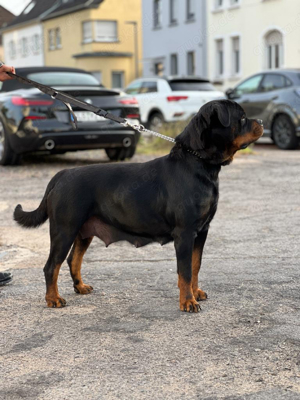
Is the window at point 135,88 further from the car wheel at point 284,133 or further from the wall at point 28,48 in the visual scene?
the wall at point 28,48

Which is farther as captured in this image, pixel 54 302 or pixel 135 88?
pixel 135 88

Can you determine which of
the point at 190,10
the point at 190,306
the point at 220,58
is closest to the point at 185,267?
the point at 190,306

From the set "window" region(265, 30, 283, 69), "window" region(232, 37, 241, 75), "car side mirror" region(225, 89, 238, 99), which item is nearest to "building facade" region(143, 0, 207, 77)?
"window" region(232, 37, 241, 75)

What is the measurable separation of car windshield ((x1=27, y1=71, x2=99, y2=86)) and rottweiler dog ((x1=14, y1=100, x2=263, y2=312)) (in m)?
7.40

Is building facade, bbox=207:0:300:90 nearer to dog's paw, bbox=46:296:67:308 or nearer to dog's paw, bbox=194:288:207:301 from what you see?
dog's paw, bbox=194:288:207:301

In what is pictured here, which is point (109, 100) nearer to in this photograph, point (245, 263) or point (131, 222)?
point (245, 263)

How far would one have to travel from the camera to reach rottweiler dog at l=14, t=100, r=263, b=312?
→ 4137 millimetres

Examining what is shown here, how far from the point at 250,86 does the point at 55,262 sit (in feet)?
42.4

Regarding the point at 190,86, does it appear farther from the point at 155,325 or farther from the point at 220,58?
the point at 220,58

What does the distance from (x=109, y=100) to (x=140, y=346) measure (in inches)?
319

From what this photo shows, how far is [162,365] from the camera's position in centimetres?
328

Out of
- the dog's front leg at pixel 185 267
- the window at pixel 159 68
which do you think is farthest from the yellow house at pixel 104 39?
the dog's front leg at pixel 185 267

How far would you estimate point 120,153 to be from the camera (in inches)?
483

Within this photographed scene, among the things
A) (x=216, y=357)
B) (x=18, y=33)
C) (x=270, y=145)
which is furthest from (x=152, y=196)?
(x=18, y=33)
